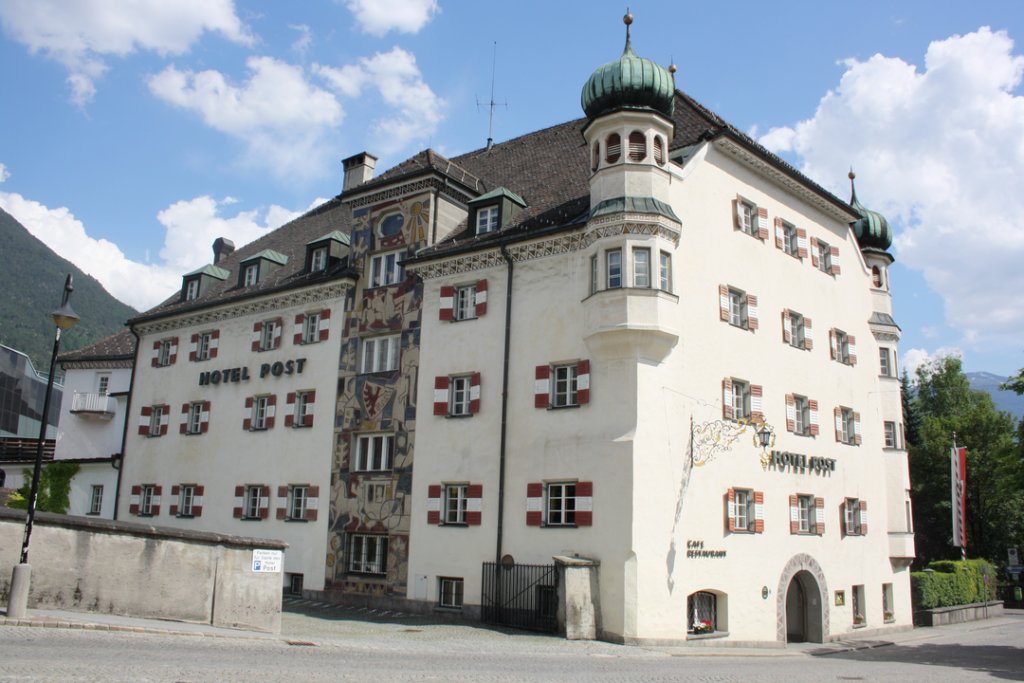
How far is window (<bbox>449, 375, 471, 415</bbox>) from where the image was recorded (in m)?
25.5

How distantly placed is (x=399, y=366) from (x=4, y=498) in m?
25.7

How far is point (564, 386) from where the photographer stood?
77.8 feet

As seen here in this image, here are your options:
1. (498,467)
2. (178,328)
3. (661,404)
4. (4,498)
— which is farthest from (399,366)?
(4,498)

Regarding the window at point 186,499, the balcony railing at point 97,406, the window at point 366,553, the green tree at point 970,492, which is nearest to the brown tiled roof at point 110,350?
the balcony railing at point 97,406

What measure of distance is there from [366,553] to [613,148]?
48.8 feet

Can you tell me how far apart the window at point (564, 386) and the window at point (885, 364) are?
1619 centimetres

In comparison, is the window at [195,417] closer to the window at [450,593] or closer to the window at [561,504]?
the window at [450,593]

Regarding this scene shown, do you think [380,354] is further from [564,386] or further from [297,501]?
[564,386]

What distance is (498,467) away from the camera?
24.0 metres

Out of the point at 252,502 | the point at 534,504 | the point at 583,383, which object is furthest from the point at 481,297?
the point at 252,502

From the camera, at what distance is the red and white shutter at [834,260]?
31234 millimetres

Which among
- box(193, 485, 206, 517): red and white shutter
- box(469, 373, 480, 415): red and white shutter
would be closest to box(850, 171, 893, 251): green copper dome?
box(469, 373, 480, 415): red and white shutter


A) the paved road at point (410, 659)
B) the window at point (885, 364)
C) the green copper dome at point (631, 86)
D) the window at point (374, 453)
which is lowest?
the paved road at point (410, 659)

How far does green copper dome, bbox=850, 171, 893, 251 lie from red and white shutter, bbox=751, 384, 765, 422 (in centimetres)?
1323
